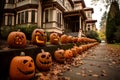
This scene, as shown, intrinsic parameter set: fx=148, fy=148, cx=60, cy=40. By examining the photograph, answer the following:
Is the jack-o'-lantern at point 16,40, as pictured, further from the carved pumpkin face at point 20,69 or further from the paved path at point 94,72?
the paved path at point 94,72

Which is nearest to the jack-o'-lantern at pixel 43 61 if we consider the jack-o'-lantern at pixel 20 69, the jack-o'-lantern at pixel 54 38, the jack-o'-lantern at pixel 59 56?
the jack-o'-lantern at pixel 20 69

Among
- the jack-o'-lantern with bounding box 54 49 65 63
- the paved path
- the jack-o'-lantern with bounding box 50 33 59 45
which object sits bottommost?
the paved path

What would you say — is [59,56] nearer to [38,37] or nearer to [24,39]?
[38,37]

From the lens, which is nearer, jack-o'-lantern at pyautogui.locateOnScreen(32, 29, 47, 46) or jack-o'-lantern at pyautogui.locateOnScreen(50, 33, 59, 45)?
jack-o'-lantern at pyautogui.locateOnScreen(32, 29, 47, 46)

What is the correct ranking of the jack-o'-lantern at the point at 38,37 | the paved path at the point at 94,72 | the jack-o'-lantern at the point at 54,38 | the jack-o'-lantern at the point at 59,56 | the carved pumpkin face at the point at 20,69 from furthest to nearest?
the jack-o'-lantern at the point at 54,38, the jack-o'-lantern at the point at 59,56, the jack-o'-lantern at the point at 38,37, the paved path at the point at 94,72, the carved pumpkin face at the point at 20,69

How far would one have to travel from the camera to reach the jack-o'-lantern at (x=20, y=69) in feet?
12.0

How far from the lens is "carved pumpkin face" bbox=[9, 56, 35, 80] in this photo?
3.64 meters

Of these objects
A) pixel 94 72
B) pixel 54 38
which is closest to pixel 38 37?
pixel 54 38

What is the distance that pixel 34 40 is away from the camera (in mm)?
5723

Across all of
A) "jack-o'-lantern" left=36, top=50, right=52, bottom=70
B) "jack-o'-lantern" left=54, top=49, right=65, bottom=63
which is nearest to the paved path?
"jack-o'-lantern" left=36, top=50, right=52, bottom=70

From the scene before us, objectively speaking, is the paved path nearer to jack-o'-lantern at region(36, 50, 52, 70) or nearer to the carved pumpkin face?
jack-o'-lantern at region(36, 50, 52, 70)

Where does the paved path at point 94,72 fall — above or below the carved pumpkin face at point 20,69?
below

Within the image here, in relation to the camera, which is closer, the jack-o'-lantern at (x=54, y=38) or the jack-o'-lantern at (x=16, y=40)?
the jack-o'-lantern at (x=16, y=40)

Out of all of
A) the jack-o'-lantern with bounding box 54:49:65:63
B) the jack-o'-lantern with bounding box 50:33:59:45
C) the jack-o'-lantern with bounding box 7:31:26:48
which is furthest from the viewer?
the jack-o'-lantern with bounding box 50:33:59:45
